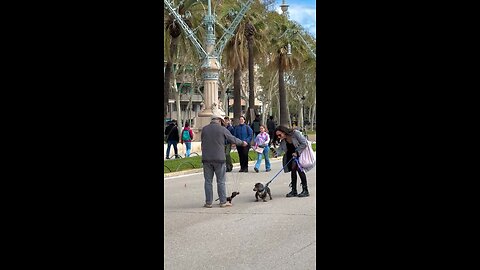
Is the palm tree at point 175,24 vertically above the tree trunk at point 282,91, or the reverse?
the palm tree at point 175,24

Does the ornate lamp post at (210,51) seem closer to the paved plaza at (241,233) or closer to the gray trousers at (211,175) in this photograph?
the paved plaza at (241,233)

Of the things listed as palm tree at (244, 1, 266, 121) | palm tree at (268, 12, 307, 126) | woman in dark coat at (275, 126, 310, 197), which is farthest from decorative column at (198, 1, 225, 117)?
palm tree at (268, 12, 307, 126)

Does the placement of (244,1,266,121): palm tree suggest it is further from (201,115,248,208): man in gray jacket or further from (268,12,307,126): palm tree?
(201,115,248,208): man in gray jacket

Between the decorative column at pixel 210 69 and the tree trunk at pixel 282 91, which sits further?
the tree trunk at pixel 282 91

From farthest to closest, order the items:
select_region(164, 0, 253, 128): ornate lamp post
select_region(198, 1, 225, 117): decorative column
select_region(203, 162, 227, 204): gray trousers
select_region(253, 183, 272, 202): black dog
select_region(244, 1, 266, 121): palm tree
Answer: select_region(244, 1, 266, 121): palm tree
select_region(198, 1, 225, 117): decorative column
select_region(164, 0, 253, 128): ornate lamp post
select_region(253, 183, 272, 202): black dog
select_region(203, 162, 227, 204): gray trousers

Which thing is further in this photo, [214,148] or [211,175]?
[211,175]

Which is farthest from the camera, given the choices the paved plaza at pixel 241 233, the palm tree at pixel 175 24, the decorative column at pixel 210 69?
the palm tree at pixel 175 24

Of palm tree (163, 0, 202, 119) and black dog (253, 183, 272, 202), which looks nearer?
black dog (253, 183, 272, 202)

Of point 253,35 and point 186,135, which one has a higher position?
point 253,35

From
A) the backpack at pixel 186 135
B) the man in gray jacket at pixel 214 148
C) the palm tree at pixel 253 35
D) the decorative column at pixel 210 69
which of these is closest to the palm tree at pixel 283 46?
the palm tree at pixel 253 35

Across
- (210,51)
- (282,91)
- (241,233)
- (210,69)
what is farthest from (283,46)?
(241,233)

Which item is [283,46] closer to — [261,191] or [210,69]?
[210,69]
